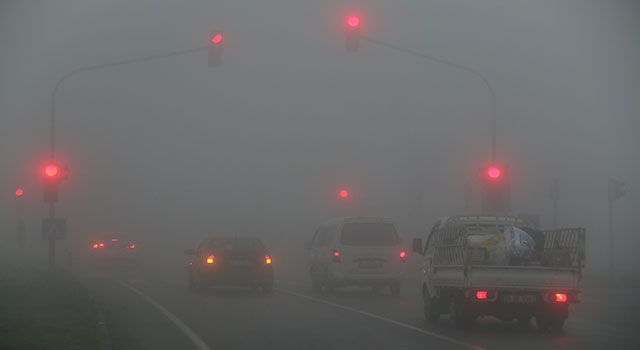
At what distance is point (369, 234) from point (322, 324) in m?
10.3

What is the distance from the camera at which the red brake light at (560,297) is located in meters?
17.1

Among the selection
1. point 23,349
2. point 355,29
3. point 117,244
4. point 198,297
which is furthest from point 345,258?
point 117,244

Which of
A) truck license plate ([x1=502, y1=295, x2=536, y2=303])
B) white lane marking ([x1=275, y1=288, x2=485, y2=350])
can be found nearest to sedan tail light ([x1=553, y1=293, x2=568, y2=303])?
truck license plate ([x1=502, y1=295, x2=536, y2=303])

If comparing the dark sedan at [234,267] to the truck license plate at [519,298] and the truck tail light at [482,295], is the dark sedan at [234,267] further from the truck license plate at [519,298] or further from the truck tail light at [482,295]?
the truck license plate at [519,298]

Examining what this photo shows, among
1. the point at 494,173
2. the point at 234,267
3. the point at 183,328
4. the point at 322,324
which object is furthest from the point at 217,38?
the point at 494,173

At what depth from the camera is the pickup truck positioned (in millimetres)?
17094

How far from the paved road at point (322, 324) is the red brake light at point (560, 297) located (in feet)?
2.07

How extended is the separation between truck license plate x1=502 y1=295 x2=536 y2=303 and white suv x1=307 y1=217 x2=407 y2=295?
11.5 metres

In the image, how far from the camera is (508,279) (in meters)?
17.1

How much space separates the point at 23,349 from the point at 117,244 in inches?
1606

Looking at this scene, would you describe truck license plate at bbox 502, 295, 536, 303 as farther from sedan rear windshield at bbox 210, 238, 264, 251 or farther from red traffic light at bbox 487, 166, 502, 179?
red traffic light at bbox 487, 166, 502, 179

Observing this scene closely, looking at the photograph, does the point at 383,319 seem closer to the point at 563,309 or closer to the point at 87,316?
the point at 563,309

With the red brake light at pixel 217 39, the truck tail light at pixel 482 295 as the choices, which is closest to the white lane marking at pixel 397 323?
the truck tail light at pixel 482 295

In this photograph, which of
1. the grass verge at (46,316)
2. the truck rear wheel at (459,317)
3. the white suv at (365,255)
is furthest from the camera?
the white suv at (365,255)
